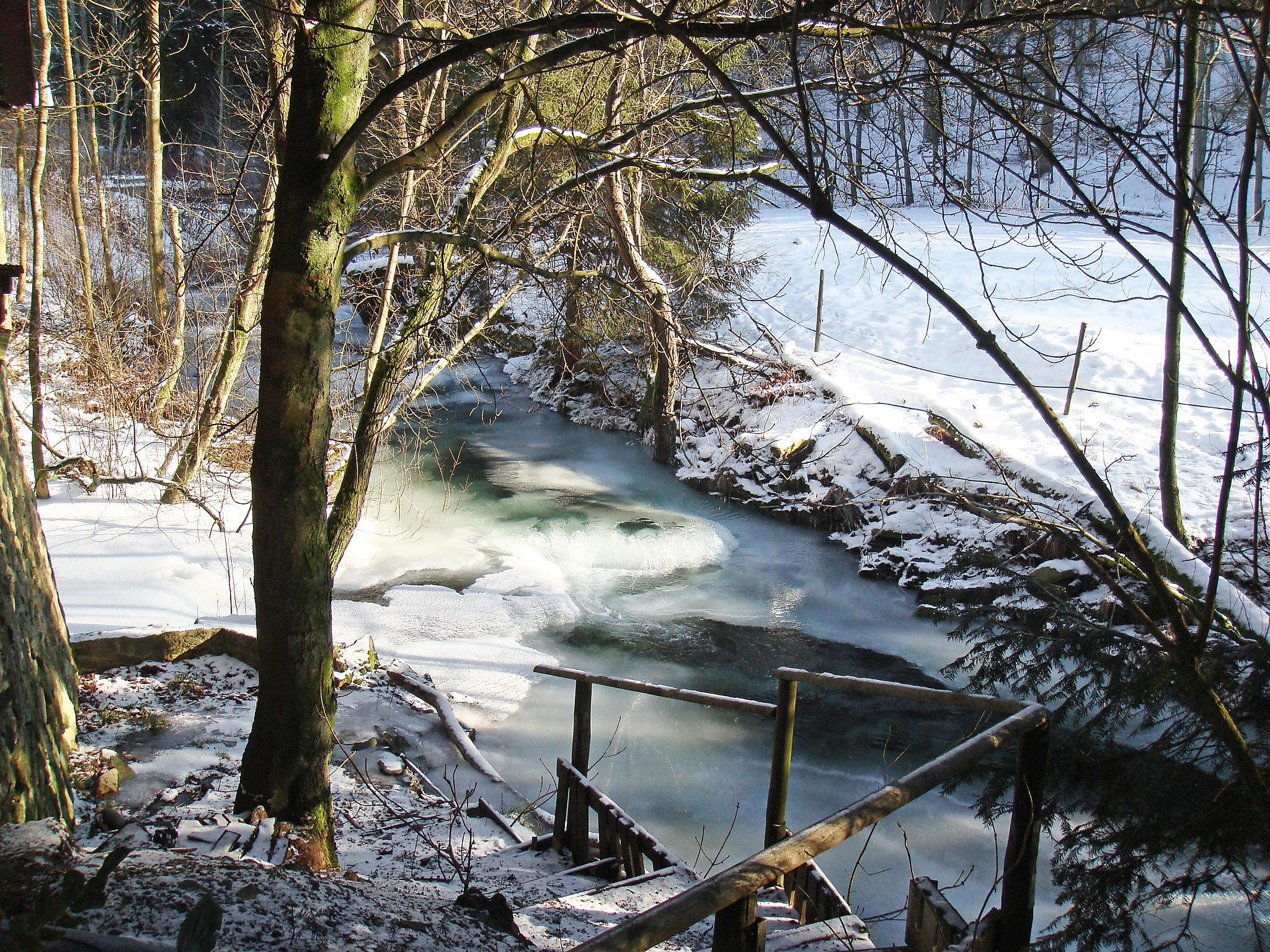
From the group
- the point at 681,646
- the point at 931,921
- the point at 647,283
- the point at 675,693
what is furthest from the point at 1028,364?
the point at 931,921

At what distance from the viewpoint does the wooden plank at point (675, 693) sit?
4324 millimetres

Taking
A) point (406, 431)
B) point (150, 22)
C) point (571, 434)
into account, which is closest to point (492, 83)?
point (150, 22)

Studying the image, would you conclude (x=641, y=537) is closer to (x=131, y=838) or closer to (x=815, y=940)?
(x=131, y=838)

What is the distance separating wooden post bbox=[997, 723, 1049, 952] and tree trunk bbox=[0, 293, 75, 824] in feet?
10.6

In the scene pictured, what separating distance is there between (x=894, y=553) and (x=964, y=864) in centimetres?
601

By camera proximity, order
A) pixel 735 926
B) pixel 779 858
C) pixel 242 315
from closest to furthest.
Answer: pixel 779 858
pixel 735 926
pixel 242 315

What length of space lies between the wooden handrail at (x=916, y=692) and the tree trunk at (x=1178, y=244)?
49.2 inches

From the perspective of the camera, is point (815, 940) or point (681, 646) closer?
point (815, 940)

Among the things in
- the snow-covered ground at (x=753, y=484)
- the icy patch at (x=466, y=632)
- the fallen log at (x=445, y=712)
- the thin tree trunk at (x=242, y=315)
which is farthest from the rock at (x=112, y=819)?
the icy patch at (x=466, y=632)

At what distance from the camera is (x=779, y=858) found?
1.76m

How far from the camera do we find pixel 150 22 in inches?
357

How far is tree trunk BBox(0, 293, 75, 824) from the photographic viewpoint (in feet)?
10.7

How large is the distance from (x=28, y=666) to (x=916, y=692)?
3.54 meters

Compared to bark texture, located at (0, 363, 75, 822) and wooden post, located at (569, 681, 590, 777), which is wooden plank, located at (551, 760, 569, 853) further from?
bark texture, located at (0, 363, 75, 822)
